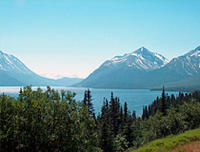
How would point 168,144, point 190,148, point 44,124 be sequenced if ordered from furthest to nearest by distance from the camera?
point 44,124 → point 168,144 → point 190,148

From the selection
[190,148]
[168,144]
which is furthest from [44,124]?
[190,148]

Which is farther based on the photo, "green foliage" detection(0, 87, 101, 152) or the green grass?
"green foliage" detection(0, 87, 101, 152)

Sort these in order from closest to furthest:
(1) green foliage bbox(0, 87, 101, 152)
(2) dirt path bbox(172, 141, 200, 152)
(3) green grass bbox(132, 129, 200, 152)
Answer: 1. (2) dirt path bbox(172, 141, 200, 152)
2. (3) green grass bbox(132, 129, 200, 152)
3. (1) green foliage bbox(0, 87, 101, 152)

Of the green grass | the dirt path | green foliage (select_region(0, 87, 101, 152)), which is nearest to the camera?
the dirt path

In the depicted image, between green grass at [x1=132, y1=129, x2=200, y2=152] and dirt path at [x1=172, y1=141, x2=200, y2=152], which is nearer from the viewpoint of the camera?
dirt path at [x1=172, y1=141, x2=200, y2=152]

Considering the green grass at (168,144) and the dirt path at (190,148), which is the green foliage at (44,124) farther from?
the dirt path at (190,148)

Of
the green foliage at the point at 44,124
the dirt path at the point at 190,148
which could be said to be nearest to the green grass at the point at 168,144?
the dirt path at the point at 190,148

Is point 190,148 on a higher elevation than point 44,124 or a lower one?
lower

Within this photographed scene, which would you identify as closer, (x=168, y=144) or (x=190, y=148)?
(x=190, y=148)

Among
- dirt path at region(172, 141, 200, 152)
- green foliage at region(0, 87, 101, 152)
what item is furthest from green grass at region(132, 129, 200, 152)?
green foliage at region(0, 87, 101, 152)

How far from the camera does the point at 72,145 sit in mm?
19547

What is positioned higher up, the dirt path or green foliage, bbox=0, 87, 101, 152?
green foliage, bbox=0, 87, 101, 152

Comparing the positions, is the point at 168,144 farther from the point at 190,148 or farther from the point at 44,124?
the point at 44,124

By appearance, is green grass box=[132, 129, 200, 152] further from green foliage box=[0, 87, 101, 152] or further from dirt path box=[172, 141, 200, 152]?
green foliage box=[0, 87, 101, 152]
